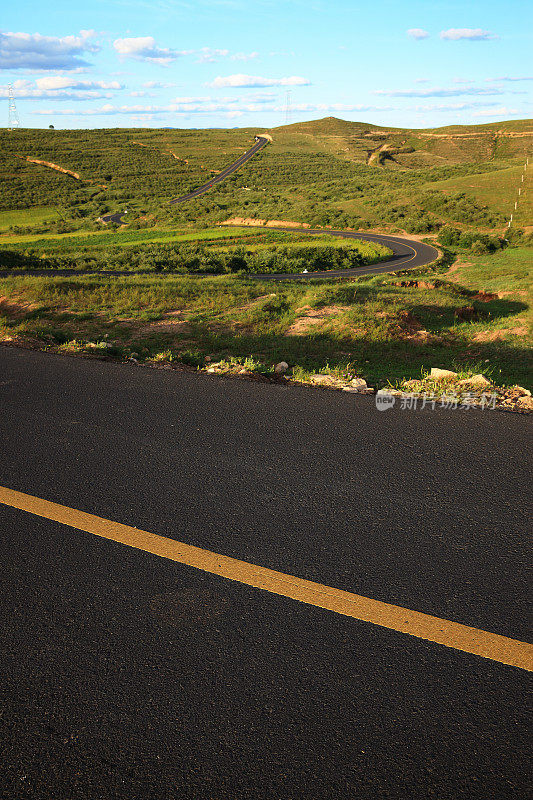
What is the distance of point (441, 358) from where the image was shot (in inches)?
532

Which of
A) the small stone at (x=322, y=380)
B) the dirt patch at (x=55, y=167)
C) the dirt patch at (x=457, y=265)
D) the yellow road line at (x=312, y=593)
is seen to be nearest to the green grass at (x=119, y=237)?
the dirt patch at (x=457, y=265)

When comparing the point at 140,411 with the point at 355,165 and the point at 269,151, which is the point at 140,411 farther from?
the point at 269,151

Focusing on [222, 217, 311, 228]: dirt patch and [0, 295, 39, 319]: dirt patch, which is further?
[222, 217, 311, 228]: dirt patch

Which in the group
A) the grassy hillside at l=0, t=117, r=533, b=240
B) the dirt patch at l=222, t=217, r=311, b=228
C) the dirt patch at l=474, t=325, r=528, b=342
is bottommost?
the dirt patch at l=474, t=325, r=528, b=342

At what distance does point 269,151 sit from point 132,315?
140 metres

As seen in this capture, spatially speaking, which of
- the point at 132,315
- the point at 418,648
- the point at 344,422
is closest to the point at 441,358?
the point at 344,422

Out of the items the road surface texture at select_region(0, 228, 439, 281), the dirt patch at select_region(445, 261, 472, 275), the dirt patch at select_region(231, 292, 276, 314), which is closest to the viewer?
the dirt patch at select_region(231, 292, 276, 314)

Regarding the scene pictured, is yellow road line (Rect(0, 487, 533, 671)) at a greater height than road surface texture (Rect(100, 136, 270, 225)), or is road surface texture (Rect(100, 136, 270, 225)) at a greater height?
road surface texture (Rect(100, 136, 270, 225))

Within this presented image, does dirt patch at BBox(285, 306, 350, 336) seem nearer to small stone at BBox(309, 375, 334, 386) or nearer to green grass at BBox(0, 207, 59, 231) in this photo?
small stone at BBox(309, 375, 334, 386)

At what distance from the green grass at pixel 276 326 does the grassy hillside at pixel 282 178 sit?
46742mm

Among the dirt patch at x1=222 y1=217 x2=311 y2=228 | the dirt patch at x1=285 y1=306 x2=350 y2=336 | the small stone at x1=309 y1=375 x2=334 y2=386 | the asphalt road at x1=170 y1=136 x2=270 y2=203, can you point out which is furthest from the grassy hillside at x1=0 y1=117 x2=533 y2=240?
the small stone at x1=309 y1=375 x2=334 y2=386

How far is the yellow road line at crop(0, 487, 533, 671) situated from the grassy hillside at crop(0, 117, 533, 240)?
63042mm

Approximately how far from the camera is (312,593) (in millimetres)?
2873

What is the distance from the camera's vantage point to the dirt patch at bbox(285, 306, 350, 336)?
53.4ft
